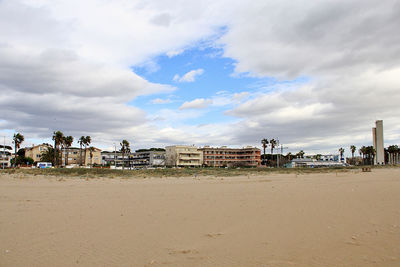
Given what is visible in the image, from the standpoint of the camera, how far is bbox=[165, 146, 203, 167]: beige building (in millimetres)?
142875

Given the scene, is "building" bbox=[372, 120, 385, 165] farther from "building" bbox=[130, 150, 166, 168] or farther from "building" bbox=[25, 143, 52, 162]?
"building" bbox=[25, 143, 52, 162]

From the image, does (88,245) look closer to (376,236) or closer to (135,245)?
(135,245)

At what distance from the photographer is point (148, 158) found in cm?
16775

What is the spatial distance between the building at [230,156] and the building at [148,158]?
21.2m

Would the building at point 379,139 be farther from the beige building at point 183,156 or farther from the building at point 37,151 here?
the building at point 37,151

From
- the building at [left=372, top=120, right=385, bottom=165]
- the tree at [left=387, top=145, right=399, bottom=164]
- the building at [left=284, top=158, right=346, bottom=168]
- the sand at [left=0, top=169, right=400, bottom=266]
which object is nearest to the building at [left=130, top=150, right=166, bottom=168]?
the building at [left=284, top=158, right=346, bottom=168]

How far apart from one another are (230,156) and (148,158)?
42852 millimetres

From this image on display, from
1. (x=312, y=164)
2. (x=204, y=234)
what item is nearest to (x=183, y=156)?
(x=312, y=164)

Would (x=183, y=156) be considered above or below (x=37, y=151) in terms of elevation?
below

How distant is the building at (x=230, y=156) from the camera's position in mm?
157925

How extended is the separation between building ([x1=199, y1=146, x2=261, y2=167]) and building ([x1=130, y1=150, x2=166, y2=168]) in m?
21.2

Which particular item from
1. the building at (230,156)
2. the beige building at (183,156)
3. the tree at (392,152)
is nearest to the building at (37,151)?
the beige building at (183,156)

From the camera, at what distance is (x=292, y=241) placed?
274 inches

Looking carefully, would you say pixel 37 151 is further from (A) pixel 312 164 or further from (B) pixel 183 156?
(A) pixel 312 164
